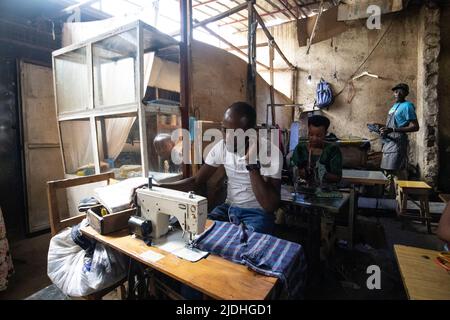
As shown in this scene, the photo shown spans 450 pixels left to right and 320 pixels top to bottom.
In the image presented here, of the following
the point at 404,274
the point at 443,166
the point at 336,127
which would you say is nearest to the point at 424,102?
the point at 443,166

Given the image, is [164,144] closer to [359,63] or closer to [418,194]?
[418,194]

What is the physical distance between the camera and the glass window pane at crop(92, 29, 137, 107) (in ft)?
8.68

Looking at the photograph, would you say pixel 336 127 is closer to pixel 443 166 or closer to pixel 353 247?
pixel 443 166

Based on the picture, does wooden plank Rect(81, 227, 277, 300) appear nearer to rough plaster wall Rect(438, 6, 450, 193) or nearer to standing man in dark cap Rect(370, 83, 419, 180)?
standing man in dark cap Rect(370, 83, 419, 180)

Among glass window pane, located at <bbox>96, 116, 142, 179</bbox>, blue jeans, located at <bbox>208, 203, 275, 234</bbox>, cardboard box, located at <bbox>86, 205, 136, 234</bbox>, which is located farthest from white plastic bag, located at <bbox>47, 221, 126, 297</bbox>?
glass window pane, located at <bbox>96, 116, 142, 179</bbox>

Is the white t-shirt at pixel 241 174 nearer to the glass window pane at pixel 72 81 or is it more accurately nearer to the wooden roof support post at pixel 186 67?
the wooden roof support post at pixel 186 67

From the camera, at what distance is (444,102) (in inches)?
218

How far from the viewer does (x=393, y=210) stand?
4254 millimetres

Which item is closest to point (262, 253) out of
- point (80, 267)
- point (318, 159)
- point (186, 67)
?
point (80, 267)

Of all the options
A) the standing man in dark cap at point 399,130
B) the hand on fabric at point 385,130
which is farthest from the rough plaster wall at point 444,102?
the hand on fabric at point 385,130

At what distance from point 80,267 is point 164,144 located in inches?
60.4

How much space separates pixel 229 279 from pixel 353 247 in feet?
8.32
